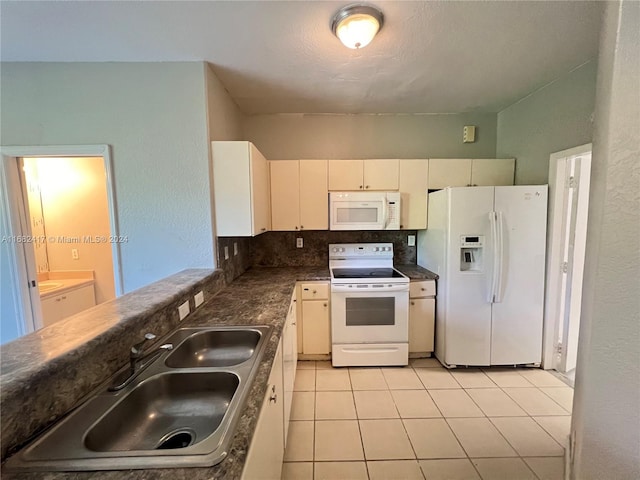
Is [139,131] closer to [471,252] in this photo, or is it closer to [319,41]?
[319,41]

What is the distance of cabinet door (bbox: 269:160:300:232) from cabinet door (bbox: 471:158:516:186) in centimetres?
194

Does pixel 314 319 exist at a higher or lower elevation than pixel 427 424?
higher

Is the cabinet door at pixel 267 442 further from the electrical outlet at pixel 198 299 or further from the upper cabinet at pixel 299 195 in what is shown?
the upper cabinet at pixel 299 195

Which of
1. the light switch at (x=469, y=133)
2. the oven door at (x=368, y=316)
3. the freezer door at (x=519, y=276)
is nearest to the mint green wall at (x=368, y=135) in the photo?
the light switch at (x=469, y=133)

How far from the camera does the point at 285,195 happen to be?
9.57ft

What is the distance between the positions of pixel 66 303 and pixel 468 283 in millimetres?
4103

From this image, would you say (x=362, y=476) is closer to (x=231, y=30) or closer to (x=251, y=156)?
(x=251, y=156)

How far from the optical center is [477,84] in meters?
2.42

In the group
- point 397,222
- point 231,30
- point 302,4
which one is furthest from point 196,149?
point 397,222

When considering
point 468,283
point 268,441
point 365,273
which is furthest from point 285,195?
point 268,441

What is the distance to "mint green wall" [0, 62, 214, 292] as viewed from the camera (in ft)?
6.52

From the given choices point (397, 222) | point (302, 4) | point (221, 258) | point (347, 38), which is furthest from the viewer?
point (397, 222)

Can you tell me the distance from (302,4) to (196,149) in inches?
47.3

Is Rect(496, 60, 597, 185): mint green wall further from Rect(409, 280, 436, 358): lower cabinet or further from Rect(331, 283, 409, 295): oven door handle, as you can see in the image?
Rect(331, 283, 409, 295): oven door handle
